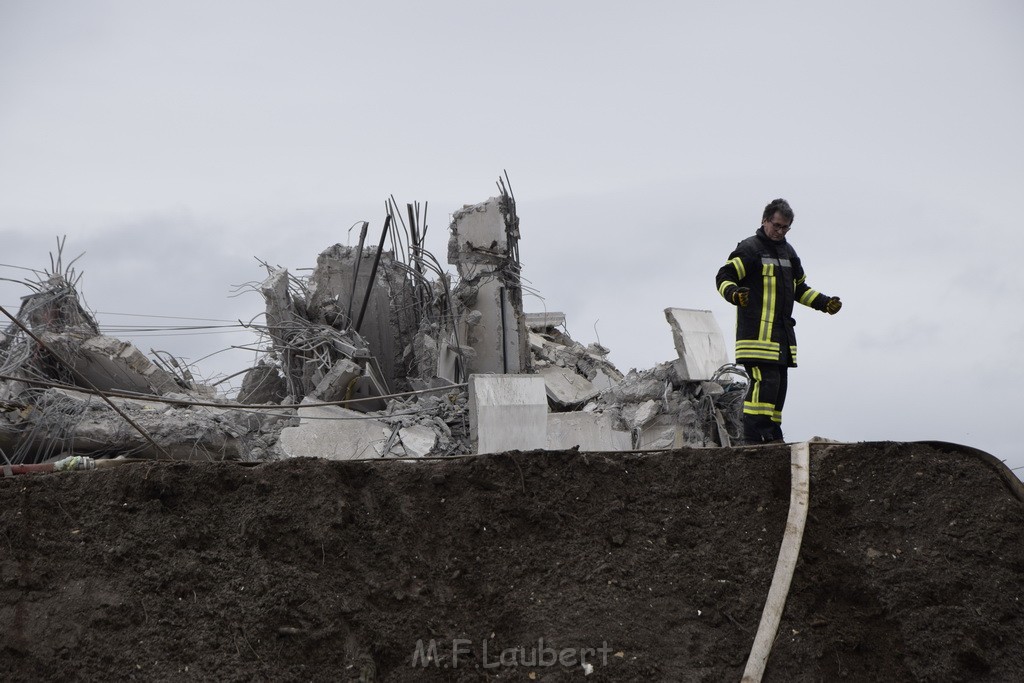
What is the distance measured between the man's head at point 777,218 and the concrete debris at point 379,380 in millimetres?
2300

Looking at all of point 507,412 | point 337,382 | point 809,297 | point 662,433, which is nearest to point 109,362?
point 337,382

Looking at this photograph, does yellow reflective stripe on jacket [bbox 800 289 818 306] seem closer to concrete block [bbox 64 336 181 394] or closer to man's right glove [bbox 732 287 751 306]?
man's right glove [bbox 732 287 751 306]

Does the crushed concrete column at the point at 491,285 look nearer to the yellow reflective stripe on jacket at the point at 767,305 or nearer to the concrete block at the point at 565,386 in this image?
the concrete block at the point at 565,386

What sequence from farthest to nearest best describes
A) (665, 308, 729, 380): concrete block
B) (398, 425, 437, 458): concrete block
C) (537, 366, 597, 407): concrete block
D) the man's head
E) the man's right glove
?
(537, 366, 597, 407): concrete block → (665, 308, 729, 380): concrete block → (398, 425, 437, 458): concrete block → the man's head → the man's right glove

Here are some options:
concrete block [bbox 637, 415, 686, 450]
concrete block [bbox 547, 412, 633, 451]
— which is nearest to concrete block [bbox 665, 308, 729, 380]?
Answer: concrete block [bbox 637, 415, 686, 450]

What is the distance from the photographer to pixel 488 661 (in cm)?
372

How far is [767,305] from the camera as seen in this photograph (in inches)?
219

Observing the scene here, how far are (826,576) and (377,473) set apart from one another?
1.88m

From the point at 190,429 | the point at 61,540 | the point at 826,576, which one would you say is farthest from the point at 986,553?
the point at 190,429

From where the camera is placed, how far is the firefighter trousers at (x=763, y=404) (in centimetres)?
550

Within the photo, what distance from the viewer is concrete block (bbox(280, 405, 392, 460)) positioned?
770 cm

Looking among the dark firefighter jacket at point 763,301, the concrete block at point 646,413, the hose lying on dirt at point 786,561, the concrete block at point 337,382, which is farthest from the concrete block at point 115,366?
the hose lying on dirt at point 786,561

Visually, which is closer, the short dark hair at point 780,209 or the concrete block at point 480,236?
the short dark hair at point 780,209

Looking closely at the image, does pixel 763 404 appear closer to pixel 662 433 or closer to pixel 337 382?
pixel 662 433
